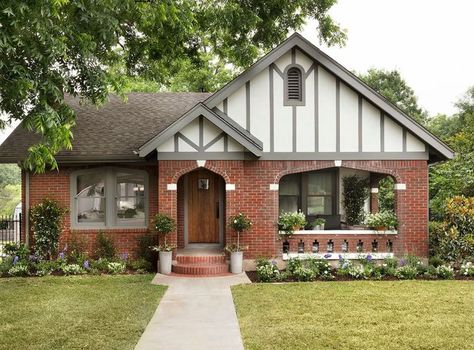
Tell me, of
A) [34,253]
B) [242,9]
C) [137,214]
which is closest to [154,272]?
[137,214]

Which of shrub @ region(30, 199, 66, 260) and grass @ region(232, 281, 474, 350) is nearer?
grass @ region(232, 281, 474, 350)

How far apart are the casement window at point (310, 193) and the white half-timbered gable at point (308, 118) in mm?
2680

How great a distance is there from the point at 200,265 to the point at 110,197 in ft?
12.6

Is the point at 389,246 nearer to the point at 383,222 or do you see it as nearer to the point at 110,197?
the point at 383,222

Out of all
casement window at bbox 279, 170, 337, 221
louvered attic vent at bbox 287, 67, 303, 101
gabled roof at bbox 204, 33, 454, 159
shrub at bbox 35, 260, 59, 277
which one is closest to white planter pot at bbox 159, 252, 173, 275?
shrub at bbox 35, 260, 59, 277

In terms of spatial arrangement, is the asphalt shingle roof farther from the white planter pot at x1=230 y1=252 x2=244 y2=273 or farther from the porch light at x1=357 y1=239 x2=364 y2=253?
the porch light at x1=357 y1=239 x2=364 y2=253

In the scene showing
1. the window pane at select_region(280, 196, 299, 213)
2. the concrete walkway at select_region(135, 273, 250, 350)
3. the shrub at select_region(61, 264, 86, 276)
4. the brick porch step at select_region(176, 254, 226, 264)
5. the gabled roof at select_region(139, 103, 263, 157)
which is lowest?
the concrete walkway at select_region(135, 273, 250, 350)

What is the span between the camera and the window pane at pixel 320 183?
1648cm

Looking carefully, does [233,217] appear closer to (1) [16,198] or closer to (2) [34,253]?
(2) [34,253]

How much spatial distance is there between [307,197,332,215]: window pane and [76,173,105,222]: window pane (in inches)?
267

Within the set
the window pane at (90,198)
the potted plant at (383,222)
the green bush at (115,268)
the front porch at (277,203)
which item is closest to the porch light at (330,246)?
the front porch at (277,203)

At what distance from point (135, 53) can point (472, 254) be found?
11447 mm

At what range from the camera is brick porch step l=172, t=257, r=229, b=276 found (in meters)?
12.7

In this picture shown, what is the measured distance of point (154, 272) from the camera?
13117mm
